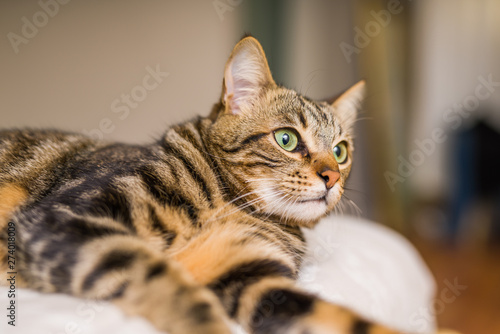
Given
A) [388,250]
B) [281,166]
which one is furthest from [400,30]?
[281,166]

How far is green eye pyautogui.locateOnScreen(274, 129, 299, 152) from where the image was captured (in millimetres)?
883

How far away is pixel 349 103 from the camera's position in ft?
3.74

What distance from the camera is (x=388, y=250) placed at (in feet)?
3.94

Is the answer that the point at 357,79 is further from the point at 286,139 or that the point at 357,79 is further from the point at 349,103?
the point at 286,139

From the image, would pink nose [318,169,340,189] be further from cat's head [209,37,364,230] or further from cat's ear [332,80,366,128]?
cat's ear [332,80,366,128]

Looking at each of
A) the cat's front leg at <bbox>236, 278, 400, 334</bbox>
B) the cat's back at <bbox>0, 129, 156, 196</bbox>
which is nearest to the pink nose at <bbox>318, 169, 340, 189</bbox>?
the cat's front leg at <bbox>236, 278, 400, 334</bbox>

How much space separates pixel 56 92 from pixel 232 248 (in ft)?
4.38

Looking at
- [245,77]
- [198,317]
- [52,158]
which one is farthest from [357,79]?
[198,317]

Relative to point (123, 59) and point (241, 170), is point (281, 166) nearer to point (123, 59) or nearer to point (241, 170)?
point (241, 170)

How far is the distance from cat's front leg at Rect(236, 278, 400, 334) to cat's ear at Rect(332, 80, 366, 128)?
1.94 ft

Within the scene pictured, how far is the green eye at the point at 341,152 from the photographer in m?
1.01

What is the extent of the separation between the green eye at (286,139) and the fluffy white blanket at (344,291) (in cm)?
29

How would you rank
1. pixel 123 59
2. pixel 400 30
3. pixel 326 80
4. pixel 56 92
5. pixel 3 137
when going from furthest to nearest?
pixel 400 30
pixel 326 80
pixel 123 59
pixel 56 92
pixel 3 137

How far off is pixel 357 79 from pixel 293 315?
2454mm
